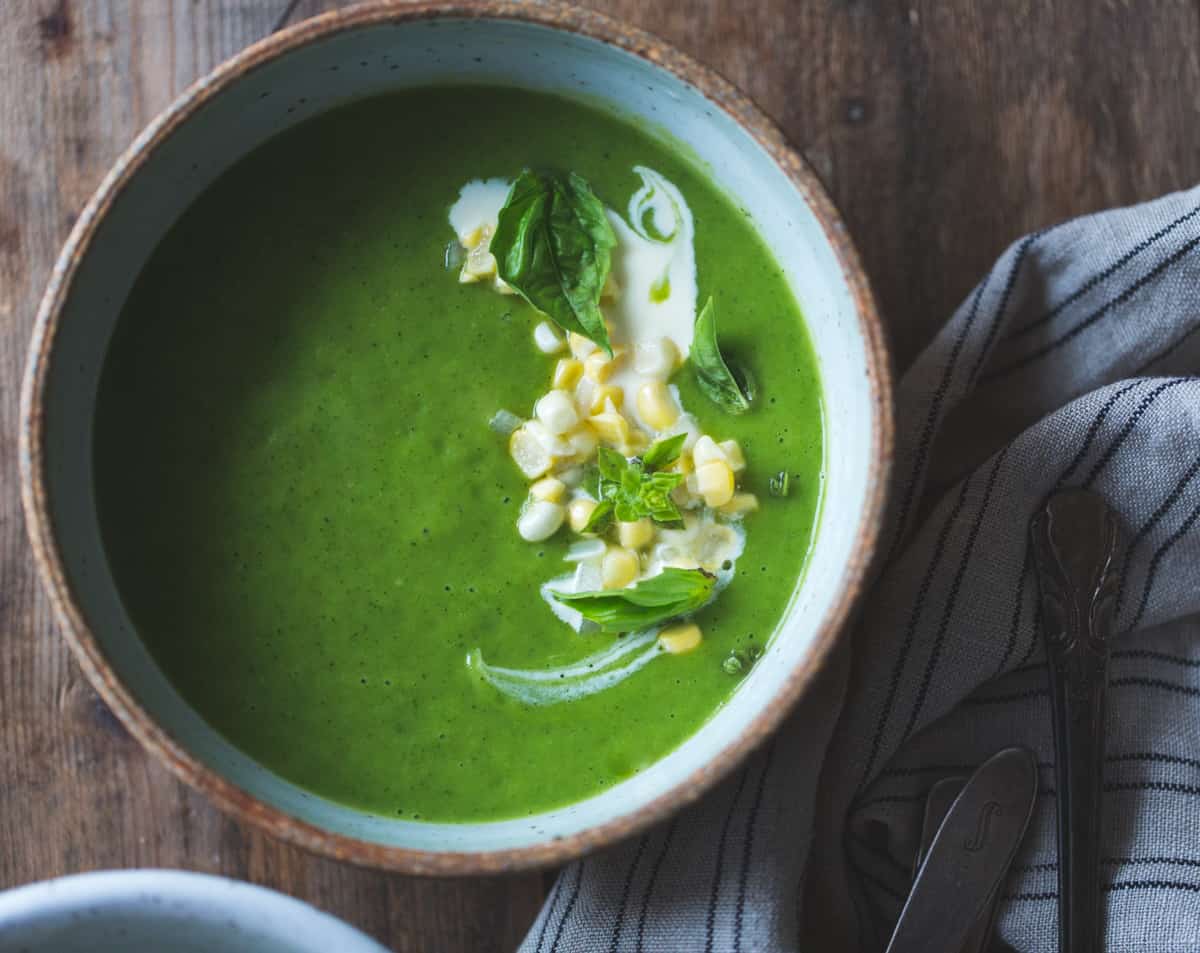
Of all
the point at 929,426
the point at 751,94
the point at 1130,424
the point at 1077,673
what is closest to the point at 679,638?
the point at 929,426

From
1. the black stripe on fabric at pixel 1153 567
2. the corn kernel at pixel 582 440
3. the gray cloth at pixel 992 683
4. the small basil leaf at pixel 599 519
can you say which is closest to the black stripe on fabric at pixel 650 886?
the gray cloth at pixel 992 683

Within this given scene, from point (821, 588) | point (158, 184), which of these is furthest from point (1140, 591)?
point (158, 184)

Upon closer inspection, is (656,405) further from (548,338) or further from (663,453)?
(548,338)

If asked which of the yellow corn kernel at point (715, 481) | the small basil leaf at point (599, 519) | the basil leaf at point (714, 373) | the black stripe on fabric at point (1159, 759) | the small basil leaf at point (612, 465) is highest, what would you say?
the basil leaf at point (714, 373)

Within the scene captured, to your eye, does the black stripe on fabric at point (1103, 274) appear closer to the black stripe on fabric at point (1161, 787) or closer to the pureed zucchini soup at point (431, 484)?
the pureed zucchini soup at point (431, 484)

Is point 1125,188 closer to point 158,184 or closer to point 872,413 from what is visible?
point 872,413
